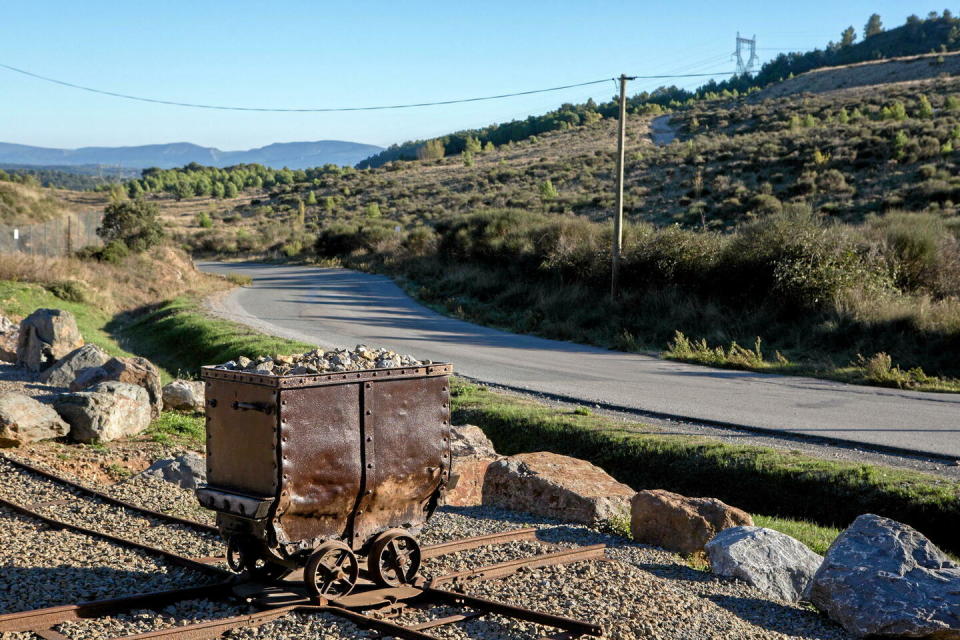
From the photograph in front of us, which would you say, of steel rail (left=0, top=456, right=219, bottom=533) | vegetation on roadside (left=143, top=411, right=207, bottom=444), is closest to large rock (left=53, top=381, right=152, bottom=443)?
vegetation on roadside (left=143, top=411, right=207, bottom=444)

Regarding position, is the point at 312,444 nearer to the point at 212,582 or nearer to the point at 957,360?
the point at 212,582

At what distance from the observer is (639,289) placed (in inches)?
1003

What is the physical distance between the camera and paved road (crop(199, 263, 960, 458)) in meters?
13.0

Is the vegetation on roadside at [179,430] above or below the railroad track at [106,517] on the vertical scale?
below

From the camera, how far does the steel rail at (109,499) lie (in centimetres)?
775

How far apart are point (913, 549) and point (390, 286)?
3348cm

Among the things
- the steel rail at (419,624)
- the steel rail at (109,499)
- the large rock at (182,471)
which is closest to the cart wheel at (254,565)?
the steel rail at (419,624)

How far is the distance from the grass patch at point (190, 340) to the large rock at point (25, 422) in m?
7.15

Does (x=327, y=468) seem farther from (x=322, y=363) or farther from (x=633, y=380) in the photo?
(x=633, y=380)

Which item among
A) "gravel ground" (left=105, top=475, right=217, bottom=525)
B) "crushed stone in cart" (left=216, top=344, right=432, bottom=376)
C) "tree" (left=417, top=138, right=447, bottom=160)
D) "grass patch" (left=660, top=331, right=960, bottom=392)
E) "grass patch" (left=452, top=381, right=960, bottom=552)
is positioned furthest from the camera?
"tree" (left=417, top=138, right=447, bottom=160)

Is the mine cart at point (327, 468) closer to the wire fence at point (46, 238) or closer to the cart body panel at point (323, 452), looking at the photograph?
the cart body panel at point (323, 452)

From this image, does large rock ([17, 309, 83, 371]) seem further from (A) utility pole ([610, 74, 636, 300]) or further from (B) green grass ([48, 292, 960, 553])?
(A) utility pole ([610, 74, 636, 300])

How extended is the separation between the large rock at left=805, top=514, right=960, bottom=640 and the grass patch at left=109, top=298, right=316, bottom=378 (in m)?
13.8

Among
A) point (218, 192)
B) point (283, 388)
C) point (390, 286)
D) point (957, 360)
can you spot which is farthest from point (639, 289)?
point (218, 192)
